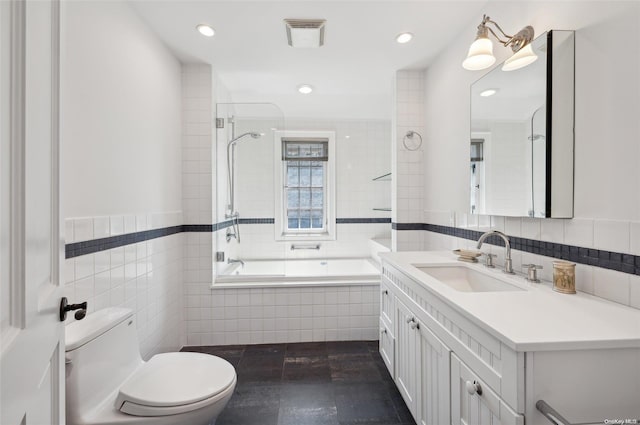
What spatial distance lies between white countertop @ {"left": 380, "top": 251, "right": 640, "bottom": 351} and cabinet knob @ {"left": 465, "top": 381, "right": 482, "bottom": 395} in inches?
8.3

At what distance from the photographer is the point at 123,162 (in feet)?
5.69

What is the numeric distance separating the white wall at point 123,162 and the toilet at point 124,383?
22cm

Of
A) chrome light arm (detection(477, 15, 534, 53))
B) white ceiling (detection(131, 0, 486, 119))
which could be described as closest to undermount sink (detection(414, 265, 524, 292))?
chrome light arm (detection(477, 15, 534, 53))

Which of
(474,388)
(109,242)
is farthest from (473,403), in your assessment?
(109,242)

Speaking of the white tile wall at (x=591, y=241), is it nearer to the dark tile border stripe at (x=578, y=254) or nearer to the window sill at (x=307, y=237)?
the dark tile border stripe at (x=578, y=254)

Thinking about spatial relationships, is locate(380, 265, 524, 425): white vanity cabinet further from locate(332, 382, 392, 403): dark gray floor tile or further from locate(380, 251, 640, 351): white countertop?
locate(332, 382, 392, 403): dark gray floor tile

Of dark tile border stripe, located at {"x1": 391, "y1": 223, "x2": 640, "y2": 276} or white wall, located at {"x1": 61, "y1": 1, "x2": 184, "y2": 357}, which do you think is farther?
white wall, located at {"x1": 61, "y1": 1, "x2": 184, "y2": 357}

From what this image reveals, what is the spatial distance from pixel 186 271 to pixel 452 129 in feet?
8.01

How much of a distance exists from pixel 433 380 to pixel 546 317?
60 cm

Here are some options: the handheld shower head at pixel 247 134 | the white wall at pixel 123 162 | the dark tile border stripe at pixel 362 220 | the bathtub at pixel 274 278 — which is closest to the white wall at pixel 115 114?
the white wall at pixel 123 162

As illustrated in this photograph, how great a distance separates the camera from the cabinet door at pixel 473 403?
87 cm

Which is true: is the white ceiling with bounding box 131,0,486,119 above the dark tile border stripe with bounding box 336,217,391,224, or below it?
above

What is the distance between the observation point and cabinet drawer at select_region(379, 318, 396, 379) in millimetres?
1922

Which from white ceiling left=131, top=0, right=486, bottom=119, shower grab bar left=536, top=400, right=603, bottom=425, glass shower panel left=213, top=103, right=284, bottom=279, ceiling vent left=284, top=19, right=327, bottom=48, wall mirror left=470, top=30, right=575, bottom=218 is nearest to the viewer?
shower grab bar left=536, top=400, right=603, bottom=425
